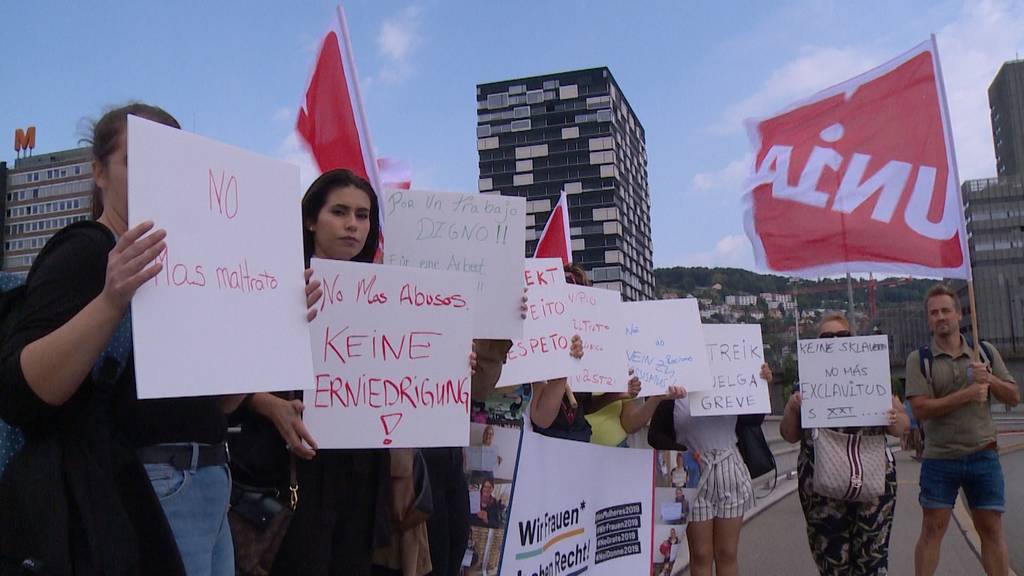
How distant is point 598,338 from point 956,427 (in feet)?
7.95

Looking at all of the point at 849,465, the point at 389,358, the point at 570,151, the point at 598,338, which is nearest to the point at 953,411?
the point at 849,465

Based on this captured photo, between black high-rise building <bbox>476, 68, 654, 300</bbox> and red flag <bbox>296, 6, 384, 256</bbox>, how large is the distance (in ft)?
348

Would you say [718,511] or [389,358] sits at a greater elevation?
[389,358]

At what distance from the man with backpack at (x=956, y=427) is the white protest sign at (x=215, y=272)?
4.29m

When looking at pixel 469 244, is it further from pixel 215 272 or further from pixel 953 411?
pixel 953 411

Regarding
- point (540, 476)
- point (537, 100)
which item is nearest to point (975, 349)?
point (540, 476)

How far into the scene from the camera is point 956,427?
493 centimetres

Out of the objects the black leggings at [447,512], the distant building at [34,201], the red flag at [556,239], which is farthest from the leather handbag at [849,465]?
the distant building at [34,201]

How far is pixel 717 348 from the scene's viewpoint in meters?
5.18

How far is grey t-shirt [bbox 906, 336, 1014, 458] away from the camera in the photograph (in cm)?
489

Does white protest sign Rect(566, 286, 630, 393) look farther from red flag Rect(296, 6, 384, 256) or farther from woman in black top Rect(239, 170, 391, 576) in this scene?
woman in black top Rect(239, 170, 391, 576)

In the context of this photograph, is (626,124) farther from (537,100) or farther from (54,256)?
(54,256)

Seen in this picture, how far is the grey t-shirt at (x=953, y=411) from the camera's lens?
4.89 metres

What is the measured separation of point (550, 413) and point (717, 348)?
1712 mm
